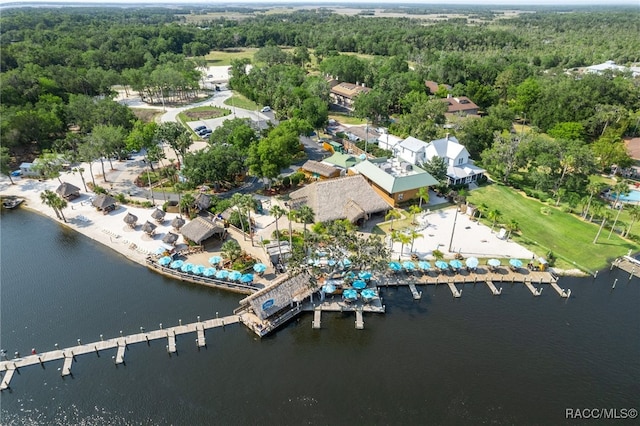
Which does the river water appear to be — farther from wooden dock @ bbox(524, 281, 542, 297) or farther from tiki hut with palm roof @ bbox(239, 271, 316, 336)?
tiki hut with palm roof @ bbox(239, 271, 316, 336)

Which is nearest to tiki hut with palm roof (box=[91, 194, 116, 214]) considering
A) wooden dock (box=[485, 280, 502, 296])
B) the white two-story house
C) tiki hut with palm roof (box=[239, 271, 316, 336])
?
tiki hut with palm roof (box=[239, 271, 316, 336])

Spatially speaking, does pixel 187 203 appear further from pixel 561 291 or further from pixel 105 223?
pixel 561 291

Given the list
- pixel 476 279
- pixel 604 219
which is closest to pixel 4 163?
pixel 476 279

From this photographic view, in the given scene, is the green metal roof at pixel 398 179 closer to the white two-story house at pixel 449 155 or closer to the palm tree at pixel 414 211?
the palm tree at pixel 414 211

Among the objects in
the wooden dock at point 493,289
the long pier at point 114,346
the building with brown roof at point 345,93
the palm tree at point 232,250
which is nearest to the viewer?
the long pier at point 114,346

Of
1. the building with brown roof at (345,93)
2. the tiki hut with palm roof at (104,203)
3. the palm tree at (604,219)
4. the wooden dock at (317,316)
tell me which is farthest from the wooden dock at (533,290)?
the building with brown roof at (345,93)
